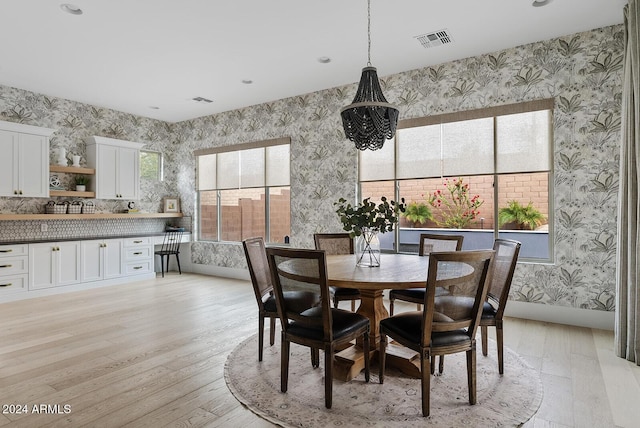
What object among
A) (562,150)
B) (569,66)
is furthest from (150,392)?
(569,66)

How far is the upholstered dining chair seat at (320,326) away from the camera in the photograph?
2.25 m

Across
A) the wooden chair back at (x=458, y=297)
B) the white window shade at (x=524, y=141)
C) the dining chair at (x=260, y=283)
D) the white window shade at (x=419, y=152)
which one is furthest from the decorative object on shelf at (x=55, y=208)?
the white window shade at (x=524, y=141)

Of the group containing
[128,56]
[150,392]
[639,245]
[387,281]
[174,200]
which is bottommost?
[150,392]

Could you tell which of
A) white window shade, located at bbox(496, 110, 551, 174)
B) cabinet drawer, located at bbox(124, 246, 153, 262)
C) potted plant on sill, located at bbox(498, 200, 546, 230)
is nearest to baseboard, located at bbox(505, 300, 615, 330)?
potted plant on sill, located at bbox(498, 200, 546, 230)

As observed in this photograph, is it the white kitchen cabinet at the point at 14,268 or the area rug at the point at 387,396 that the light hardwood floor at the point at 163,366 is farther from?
the white kitchen cabinet at the point at 14,268

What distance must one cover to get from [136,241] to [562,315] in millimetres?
6212

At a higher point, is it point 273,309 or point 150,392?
point 273,309

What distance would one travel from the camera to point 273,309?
2.85m

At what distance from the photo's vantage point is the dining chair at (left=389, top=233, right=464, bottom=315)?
315 cm

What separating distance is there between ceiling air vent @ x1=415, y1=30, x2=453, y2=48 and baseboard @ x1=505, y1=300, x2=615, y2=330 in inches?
116

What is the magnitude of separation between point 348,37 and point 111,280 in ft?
16.9

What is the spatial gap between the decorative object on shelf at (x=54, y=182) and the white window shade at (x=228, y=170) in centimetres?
245

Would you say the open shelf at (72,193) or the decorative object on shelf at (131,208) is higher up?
the open shelf at (72,193)

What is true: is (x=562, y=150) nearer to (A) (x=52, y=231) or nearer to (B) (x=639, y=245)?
(B) (x=639, y=245)
